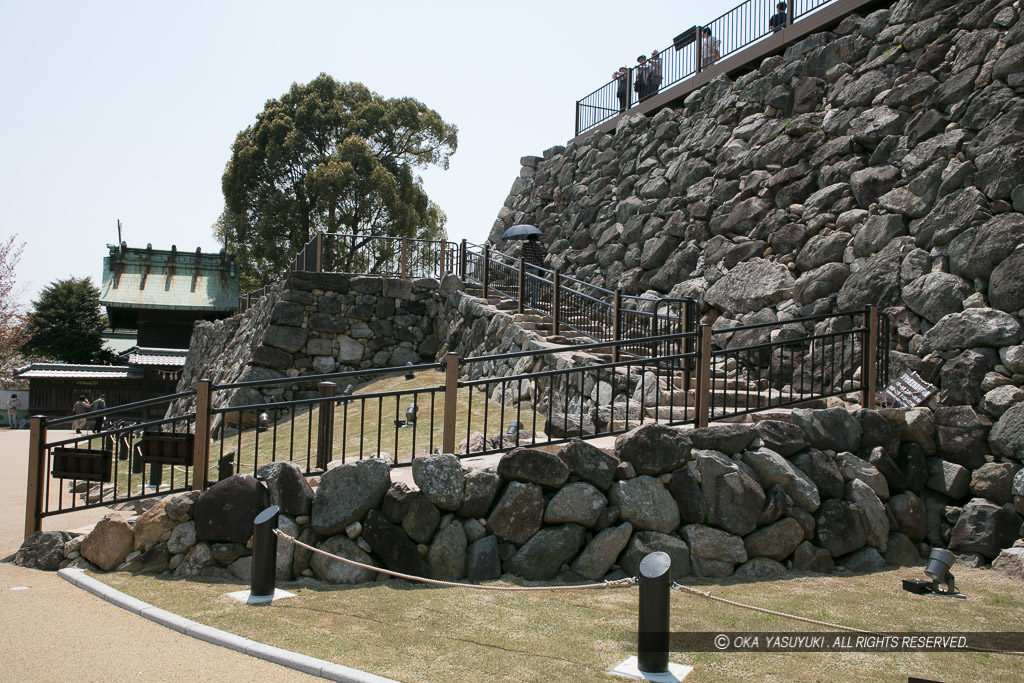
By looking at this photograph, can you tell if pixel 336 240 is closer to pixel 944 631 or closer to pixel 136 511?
pixel 136 511

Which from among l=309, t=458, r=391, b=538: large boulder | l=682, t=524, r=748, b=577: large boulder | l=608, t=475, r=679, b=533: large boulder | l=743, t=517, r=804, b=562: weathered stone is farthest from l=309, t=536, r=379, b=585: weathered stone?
l=743, t=517, r=804, b=562: weathered stone

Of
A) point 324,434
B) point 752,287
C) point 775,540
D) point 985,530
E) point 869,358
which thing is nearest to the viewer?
point 775,540

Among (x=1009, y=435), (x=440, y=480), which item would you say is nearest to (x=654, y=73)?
(x=1009, y=435)

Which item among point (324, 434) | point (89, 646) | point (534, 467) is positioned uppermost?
point (324, 434)

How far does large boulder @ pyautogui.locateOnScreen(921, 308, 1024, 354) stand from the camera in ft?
29.2

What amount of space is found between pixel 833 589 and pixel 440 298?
12645 millimetres

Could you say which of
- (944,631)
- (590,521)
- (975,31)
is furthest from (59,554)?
(975,31)

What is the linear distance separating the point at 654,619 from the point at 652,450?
9.85 ft

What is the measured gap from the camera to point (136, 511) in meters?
7.25

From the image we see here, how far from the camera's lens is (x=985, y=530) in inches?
321

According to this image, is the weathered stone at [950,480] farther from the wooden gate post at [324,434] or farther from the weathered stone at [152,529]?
the weathered stone at [152,529]

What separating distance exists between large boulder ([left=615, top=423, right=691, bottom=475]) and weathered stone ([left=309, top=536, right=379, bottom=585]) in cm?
261

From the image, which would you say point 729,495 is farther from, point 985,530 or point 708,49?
point 708,49

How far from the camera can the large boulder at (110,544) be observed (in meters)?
6.64
